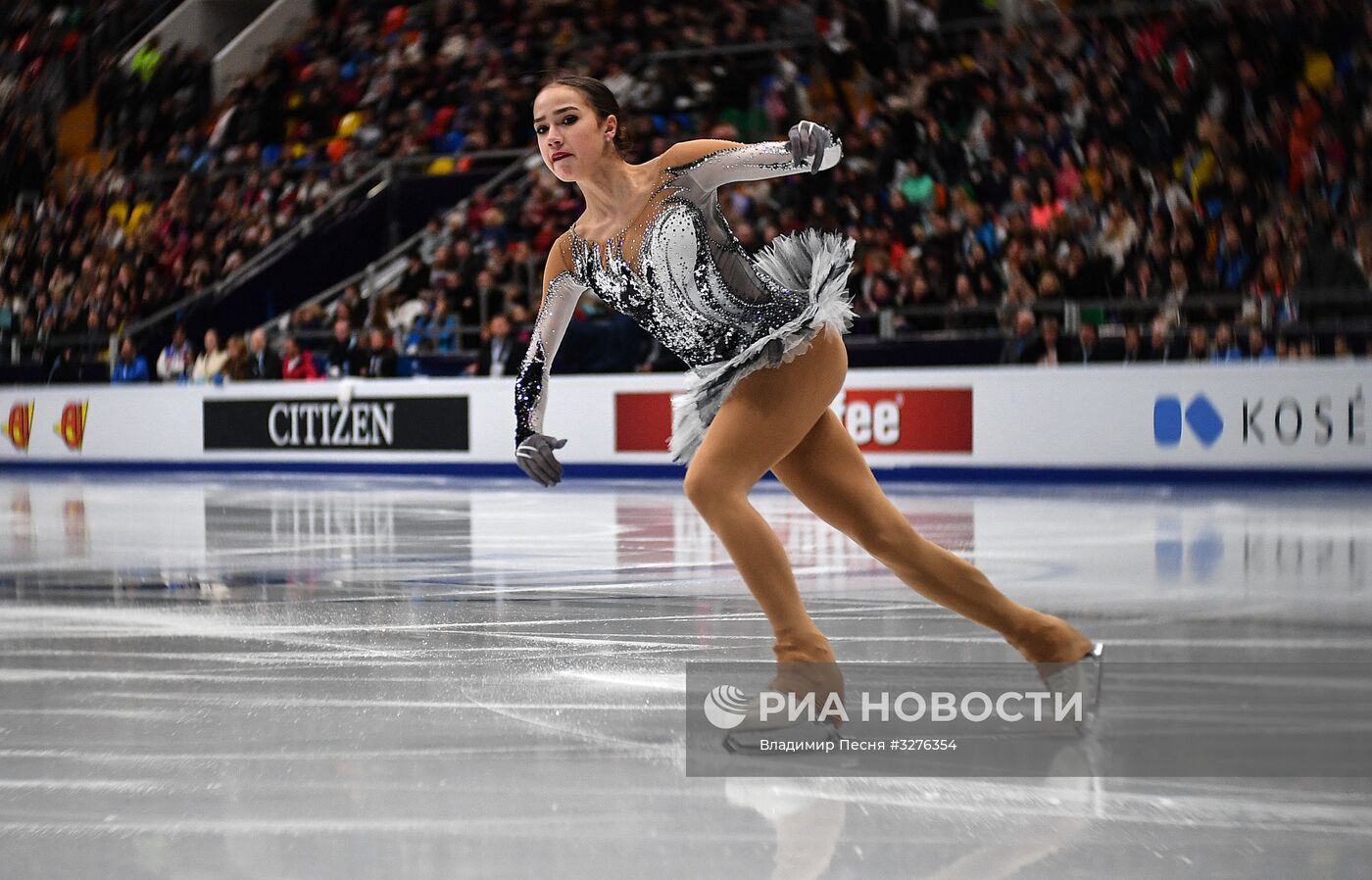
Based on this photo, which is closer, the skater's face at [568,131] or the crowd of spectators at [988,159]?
the skater's face at [568,131]

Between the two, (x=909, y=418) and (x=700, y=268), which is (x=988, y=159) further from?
(x=700, y=268)

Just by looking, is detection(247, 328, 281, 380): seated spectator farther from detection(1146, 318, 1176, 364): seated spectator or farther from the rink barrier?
detection(1146, 318, 1176, 364): seated spectator

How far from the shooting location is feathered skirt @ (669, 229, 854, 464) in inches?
128

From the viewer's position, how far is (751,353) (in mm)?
3256

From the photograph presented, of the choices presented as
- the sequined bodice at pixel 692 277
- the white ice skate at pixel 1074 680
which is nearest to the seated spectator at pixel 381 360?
the sequined bodice at pixel 692 277

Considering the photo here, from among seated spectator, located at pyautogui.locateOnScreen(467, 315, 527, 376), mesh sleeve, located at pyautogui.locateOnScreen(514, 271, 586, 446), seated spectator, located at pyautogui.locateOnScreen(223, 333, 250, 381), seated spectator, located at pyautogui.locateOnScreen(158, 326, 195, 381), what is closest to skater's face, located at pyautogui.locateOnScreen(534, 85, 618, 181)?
mesh sleeve, located at pyautogui.locateOnScreen(514, 271, 586, 446)

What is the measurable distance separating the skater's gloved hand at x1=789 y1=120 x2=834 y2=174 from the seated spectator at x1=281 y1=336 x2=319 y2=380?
11.6 meters

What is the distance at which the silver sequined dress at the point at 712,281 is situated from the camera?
3295 millimetres

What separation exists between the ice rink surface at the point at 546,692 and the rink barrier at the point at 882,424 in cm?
210

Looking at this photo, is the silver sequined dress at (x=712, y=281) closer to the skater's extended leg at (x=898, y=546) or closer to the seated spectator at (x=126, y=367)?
the skater's extended leg at (x=898, y=546)

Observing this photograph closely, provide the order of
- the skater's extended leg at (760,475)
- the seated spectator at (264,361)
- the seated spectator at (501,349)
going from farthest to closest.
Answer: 1. the seated spectator at (264,361)
2. the seated spectator at (501,349)
3. the skater's extended leg at (760,475)

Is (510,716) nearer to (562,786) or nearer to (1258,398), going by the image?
(562,786)

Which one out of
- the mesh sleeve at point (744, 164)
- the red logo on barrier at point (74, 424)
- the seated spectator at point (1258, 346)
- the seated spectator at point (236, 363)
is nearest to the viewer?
the mesh sleeve at point (744, 164)

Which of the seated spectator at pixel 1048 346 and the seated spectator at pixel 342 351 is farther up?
the seated spectator at pixel 342 351
